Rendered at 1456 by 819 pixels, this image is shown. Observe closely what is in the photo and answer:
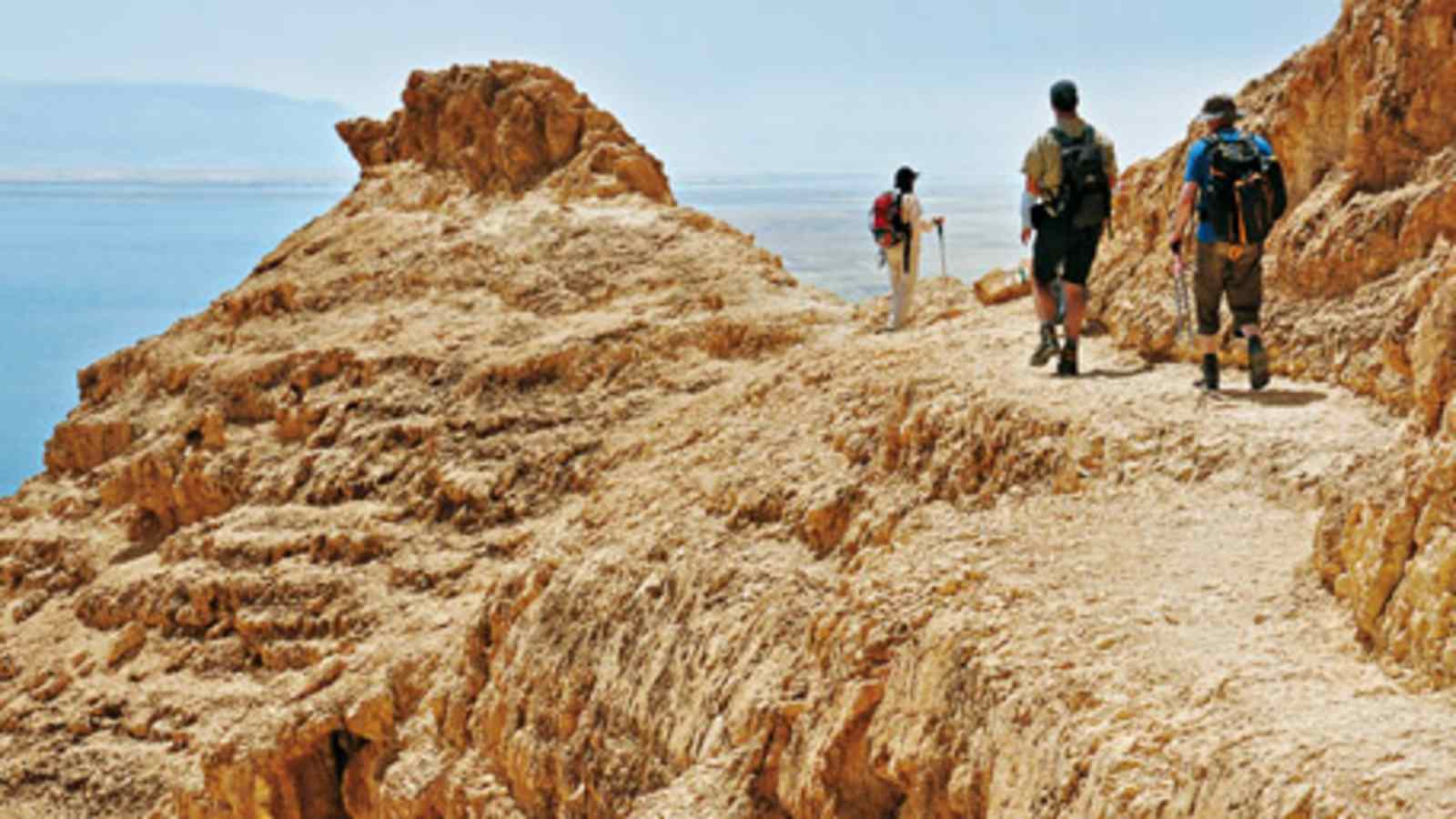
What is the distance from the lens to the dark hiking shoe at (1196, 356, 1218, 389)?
8492 mm

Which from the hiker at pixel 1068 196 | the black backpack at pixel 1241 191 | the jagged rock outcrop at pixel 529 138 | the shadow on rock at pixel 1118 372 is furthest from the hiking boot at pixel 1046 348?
the jagged rock outcrop at pixel 529 138

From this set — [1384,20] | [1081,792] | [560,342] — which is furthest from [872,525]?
[560,342]

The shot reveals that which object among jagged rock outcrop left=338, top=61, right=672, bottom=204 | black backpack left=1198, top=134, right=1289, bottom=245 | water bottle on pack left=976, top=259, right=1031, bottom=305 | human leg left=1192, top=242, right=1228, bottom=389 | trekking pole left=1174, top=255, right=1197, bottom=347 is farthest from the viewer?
jagged rock outcrop left=338, top=61, right=672, bottom=204

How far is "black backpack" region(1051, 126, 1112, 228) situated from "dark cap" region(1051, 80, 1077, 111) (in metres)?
0.17

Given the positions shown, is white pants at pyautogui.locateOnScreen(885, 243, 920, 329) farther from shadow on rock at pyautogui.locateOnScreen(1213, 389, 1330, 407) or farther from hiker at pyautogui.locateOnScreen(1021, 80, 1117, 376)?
shadow on rock at pyautogui.locateOnScreen(1213, 389, 1330, 407)

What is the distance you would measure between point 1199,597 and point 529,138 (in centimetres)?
1518

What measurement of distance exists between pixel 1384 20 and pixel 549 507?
27.6 ft

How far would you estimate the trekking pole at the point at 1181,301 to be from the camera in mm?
8953

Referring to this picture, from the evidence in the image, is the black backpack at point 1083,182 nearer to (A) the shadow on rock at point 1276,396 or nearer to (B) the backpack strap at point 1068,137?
(B) the backpack strap at point 1068,137

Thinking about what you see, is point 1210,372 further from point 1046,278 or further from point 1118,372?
point 1046,278

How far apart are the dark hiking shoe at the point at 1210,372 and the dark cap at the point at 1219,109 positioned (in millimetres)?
1420

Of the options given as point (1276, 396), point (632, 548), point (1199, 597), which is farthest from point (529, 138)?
point (1199, 597)

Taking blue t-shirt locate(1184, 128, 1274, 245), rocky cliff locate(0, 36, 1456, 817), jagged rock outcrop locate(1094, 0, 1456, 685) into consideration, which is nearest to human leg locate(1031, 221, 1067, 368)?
rocky cliff locate(0, 36, 1456, 817)

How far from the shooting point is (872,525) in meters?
8.66
